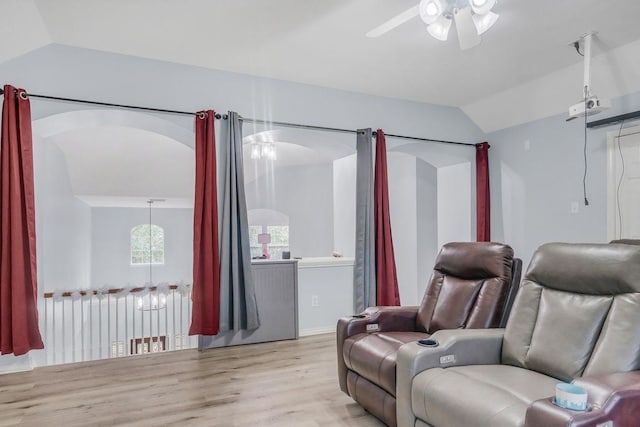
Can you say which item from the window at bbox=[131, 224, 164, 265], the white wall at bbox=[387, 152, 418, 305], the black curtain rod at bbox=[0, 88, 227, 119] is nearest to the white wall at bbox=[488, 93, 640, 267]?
the white wall at bbox=[387, 152, 418, 305]

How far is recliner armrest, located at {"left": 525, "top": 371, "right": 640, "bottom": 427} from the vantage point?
4.17 feet

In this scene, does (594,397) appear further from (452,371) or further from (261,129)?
(261,129)

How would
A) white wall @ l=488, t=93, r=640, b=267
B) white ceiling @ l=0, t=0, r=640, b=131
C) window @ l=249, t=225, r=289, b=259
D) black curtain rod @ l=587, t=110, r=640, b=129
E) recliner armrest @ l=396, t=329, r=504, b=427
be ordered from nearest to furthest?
recliner armrest @ l=396, t=329, r=504, b=427, white ceiling @ l=0, t=0, r=640, b=131, black curtain rod @ l=587, t=110, r=640, b=129, white wall @ l=488, t=93, r=640, b=267, window @ l=249, t=225, r=289, b=259

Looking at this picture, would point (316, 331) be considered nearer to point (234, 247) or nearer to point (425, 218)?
point (234, 247)

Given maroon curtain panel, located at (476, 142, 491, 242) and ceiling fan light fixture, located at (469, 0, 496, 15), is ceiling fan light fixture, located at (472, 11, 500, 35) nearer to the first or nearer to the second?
ceiling fan light fixture, located at (469, 0, 496, 15)

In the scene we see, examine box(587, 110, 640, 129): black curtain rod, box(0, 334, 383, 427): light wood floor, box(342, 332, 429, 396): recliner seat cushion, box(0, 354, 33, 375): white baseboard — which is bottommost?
box(0, 334, 383, 427): light wood floor

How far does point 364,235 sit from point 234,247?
1.45 m

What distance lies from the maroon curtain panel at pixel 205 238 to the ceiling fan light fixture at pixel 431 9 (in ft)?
7.24

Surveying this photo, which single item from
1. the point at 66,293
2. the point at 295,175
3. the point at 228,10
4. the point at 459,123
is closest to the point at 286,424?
the point at 66,293

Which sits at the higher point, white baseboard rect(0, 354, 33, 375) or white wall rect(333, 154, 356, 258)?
white wall rect(333, 154, 356, 258)

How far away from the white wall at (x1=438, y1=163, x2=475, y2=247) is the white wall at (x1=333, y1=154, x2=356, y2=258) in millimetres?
1319

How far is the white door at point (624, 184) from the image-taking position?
150 inches

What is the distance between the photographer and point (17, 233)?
10.2 feet

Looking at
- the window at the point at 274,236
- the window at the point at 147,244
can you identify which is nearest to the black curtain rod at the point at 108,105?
the window at the point at 274,236
